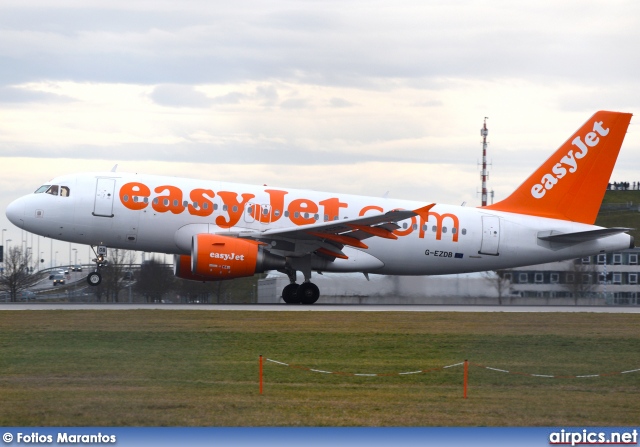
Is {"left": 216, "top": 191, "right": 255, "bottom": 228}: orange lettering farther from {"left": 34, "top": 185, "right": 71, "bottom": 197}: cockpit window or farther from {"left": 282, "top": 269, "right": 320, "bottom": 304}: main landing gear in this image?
{"left": 34, "top": 185, "right": 71, "bottom": 197}: cockpit window

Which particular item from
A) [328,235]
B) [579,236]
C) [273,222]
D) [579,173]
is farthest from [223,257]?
[579,173]

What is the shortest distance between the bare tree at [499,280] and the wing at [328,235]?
17.6ft

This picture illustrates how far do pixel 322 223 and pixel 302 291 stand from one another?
3135mm

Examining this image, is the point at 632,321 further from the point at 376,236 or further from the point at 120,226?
the point at 120,226

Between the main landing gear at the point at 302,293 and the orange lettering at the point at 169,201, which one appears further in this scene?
the main landing gear at the point at 302,293

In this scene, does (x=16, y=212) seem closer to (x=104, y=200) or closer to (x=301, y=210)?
(x=104, y=200)

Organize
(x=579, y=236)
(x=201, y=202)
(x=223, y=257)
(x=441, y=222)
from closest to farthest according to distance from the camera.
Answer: (x=223, y=257) → (x=201, y=202) → (x=579, y=236) → (x=441, y=222)

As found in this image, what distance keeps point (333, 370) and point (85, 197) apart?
17.7m

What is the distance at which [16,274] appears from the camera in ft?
212

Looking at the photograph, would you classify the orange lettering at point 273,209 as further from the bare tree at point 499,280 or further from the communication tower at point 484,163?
the communication tower at point 484,163

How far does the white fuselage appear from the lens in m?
34.1

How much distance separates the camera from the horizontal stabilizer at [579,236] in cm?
3637
